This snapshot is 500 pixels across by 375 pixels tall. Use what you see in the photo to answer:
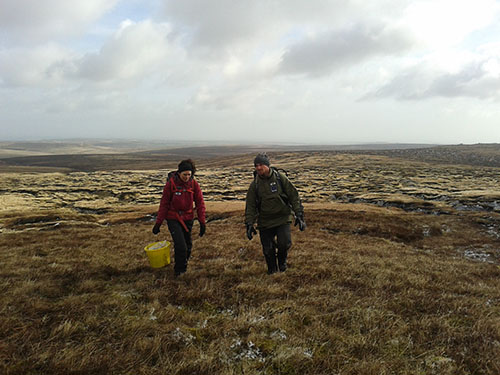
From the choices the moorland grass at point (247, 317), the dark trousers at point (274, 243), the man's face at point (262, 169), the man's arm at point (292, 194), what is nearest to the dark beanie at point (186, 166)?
the man's face at point (262, 169)

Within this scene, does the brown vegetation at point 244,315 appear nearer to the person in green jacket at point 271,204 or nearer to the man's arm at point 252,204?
the person in green jacket at point 271,204

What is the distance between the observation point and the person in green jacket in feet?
22.1

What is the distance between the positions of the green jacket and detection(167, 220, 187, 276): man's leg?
1877 mm

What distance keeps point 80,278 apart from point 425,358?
310 inches

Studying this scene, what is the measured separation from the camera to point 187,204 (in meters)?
7.11

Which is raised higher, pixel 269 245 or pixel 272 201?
pixel 272 201

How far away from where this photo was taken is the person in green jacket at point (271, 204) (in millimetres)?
6734

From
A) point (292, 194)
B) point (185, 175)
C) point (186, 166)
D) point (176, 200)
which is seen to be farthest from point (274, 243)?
point (186, 166)

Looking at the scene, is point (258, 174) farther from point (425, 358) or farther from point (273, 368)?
point (425, 358)

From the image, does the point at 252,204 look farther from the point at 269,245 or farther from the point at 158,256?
the point at 158,256

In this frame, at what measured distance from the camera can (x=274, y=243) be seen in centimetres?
738

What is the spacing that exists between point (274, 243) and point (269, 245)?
0.81 ft

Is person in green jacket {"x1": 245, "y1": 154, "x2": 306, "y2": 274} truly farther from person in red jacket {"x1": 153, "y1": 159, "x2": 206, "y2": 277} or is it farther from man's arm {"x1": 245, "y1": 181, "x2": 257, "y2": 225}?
person in red jacket {"x1": 153, "y1": 159, "x2": 206, "y2": 277}

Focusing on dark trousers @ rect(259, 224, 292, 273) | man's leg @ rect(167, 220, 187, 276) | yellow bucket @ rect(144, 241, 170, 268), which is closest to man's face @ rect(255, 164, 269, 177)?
dark trousers @ rect(259, 224, 292, 273)
